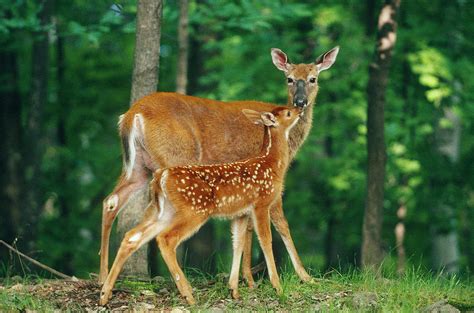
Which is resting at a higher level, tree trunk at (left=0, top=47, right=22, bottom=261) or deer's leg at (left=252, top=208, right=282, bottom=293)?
deer's leg at (left=252, top=208, right=282, bottom=293)

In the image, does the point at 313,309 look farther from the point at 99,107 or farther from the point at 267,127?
the point at 99,107

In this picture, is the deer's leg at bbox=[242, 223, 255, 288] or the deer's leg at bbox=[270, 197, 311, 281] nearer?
the deer's leg at bbox=[242, 223, 255, 288]

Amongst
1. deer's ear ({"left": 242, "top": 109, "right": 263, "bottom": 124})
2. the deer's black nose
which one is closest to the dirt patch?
deer's ear ({"left": 242, "top": 109, "right": 263, "bottom": 124})

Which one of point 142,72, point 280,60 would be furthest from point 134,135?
point 280,60

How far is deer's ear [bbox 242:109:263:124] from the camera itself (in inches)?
351

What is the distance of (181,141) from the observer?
909 cm

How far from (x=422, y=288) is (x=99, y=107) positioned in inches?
481

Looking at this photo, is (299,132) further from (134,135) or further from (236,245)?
(236,245)

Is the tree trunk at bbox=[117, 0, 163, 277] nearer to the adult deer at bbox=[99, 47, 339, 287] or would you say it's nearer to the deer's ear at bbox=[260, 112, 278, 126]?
the adult deer at bbox=[99, 47, 339, 287]

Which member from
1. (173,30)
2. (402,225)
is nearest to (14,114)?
(173,30)

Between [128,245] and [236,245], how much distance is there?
38.8 inches

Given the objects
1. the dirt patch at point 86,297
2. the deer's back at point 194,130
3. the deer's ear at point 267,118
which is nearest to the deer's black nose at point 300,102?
the deer's back at point 194,130

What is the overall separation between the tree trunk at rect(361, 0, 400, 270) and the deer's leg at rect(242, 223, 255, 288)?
7.45 ft

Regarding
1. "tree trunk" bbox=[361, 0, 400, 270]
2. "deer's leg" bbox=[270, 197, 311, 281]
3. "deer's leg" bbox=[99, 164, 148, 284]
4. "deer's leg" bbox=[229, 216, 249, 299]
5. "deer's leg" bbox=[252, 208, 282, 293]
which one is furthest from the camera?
"tree trunk" bbox=[361, 0, 400, 270]
